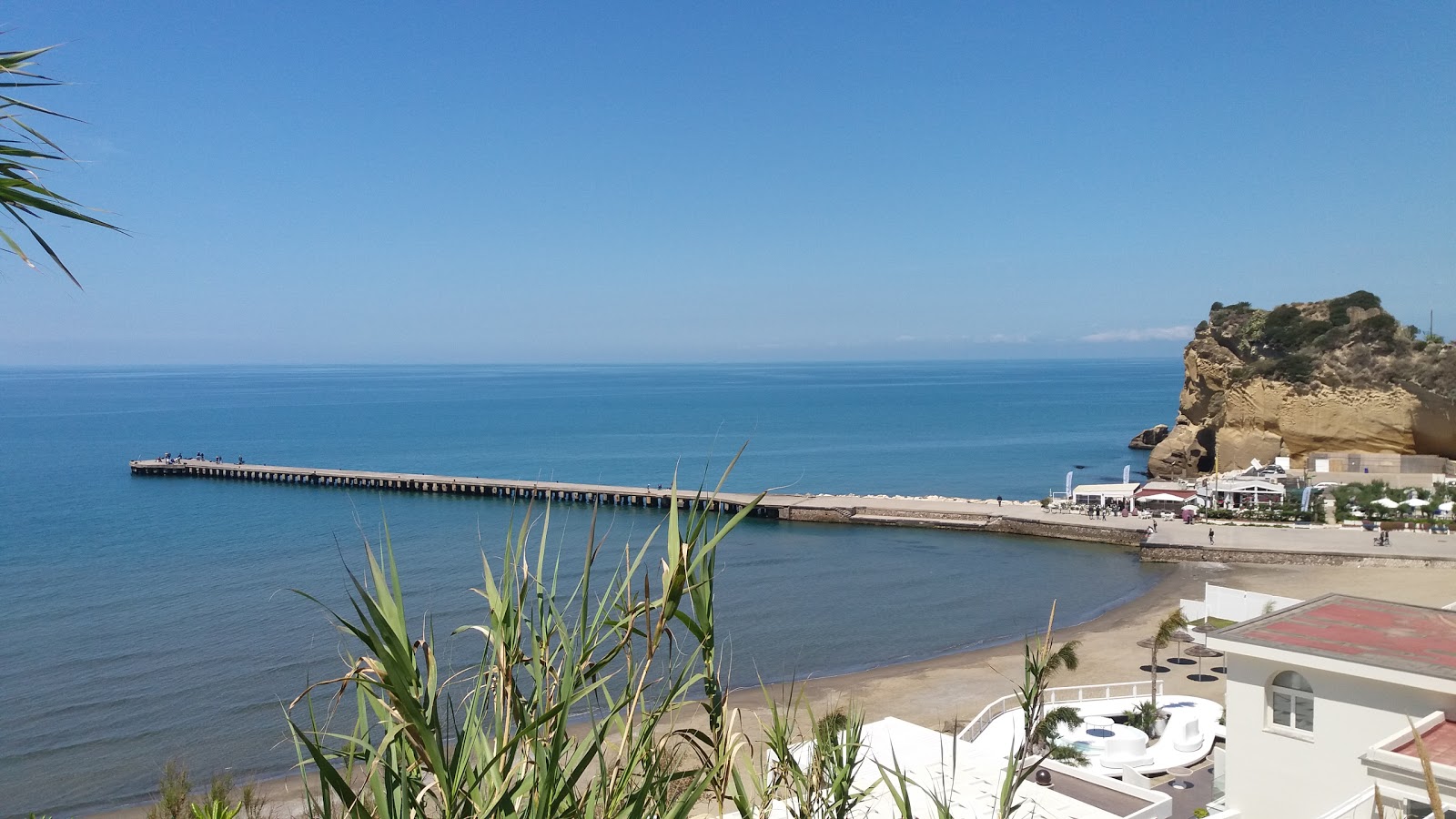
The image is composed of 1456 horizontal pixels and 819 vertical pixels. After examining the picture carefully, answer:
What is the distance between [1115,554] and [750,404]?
371ft

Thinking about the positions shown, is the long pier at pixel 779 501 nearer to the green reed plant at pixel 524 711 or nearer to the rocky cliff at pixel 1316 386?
the rocky cliff at pixel 1316 386

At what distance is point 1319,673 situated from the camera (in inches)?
378

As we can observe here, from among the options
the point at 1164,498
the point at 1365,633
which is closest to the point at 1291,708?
the point at 1365,633

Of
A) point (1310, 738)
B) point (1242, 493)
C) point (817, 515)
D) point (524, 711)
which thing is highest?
point (524, 711)

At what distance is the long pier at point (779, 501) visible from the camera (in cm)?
4238

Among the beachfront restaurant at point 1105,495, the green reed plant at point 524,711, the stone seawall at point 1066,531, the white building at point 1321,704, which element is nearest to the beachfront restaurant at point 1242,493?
the beachfront restaurant at point 1105,495

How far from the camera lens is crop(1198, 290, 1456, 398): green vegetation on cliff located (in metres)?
46.8

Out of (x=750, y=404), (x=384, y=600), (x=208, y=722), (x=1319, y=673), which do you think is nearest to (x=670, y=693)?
(x=384, y=600)

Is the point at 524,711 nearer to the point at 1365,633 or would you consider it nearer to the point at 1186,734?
the point at 1365,633

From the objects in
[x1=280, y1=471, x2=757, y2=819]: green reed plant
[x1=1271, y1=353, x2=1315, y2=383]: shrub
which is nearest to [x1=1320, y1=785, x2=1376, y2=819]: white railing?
[x1=280, y1=471, x2=757, y2=819]: green reed plant

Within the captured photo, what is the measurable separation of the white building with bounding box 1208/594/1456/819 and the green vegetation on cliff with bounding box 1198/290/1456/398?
4397cm

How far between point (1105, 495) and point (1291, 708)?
37136 mm

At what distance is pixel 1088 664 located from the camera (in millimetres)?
23531

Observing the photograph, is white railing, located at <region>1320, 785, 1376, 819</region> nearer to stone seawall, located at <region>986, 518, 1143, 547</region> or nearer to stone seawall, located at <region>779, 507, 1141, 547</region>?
stone seawall, located at <region>986, 518, 1143, 547</region>
